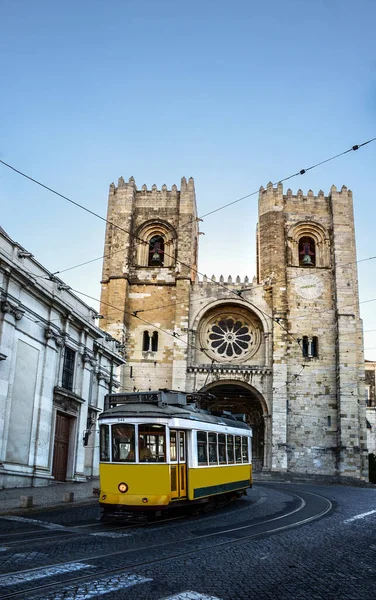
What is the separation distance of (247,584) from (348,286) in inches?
1223

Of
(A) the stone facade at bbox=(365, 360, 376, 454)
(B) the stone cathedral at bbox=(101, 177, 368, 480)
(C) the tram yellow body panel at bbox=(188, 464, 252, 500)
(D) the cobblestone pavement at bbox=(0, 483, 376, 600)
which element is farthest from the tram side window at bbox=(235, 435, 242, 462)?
(A) the stone facade at bbox=(365, 360, 376, 454)

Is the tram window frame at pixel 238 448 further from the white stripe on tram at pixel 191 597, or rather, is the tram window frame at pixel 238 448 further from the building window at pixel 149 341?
the building window at pixel 149 341

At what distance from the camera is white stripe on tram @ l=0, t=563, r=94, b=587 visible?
4984 millimetres

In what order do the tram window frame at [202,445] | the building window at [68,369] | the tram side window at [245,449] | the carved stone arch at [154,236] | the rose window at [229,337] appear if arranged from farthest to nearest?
the carved stone arch at [154,236] < the rose window at [229,337] < the building window at [68,369] < the tram side window at [245,449] < the tram window frame at [202,445]

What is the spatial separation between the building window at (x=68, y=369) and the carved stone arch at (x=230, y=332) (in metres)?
14.7

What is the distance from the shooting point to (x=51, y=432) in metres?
18.8

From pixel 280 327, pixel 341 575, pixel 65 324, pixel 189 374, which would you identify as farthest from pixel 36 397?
pixel 280 327

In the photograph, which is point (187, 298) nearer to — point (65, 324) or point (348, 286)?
point (348, 286)

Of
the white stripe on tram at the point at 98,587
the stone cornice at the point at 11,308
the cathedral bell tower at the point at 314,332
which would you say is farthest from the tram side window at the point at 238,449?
the cathedral bell tower at the point at 314,332

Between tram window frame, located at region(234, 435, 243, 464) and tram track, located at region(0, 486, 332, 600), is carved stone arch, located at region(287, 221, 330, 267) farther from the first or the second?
tram track, located at region(0, 486, 332, 600)

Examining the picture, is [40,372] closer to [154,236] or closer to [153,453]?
[153,453]

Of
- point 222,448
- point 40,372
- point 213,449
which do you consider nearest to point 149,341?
point 40,372

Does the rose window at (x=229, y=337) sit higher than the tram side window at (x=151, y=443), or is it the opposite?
the rose window at (x=229, y=337)

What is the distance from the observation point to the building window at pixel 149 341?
34.8 metres
